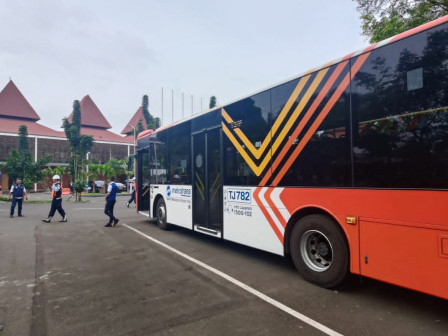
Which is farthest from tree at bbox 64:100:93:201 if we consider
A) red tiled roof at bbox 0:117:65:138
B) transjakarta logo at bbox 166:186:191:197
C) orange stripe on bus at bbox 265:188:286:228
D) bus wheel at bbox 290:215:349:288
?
bus wheel at bbox 290:215:349:288

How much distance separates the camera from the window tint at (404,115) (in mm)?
3158

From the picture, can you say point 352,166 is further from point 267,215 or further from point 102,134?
point 102,134

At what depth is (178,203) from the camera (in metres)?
8.27

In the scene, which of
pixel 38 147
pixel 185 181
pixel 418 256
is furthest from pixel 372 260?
pixel 38 147

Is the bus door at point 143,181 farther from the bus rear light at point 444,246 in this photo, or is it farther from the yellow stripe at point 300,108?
the bus rear light at point 444,246

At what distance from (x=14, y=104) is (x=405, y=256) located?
64.6m

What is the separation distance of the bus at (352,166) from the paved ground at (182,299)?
43 centimetres

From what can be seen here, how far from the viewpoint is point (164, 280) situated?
475 cm

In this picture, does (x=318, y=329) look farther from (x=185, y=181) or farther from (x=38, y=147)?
(x=38, y=147)

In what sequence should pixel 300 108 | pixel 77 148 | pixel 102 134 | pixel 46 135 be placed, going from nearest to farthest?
pixel 300 108, pixel 77 148, pixel 46 135, pixel 102 134

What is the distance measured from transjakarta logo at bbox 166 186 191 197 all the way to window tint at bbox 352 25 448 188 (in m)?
4.70

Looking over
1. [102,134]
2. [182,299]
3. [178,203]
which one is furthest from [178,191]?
[102,134]

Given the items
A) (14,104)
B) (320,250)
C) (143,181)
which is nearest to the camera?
(320,250)

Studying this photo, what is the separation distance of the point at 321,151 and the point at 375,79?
1127 millimetres
